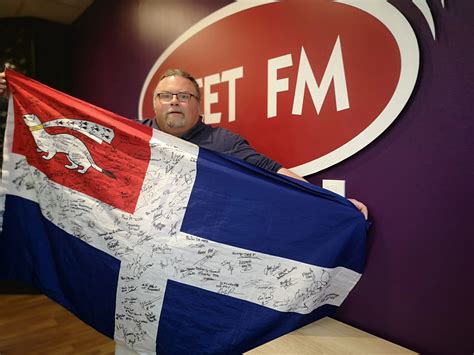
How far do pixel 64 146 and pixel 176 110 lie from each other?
486mm

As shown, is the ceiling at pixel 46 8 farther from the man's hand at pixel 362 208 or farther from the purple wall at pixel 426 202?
the man's hand at pixel 362 208

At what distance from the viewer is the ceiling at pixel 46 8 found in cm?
262

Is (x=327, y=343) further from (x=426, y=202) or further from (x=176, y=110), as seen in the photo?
(x=176, y=110)

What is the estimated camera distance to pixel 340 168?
1244 mm

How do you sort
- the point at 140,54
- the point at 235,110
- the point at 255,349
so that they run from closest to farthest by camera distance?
the point at 255,349 < the point at 235,110 < the point at 140,54

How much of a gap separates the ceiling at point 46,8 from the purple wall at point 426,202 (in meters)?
Result: 2.60

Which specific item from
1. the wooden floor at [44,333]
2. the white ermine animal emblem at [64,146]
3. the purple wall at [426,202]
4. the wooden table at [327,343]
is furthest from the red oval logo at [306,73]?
the wooden floor at [44,333]

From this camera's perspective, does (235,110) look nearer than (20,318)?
Yes

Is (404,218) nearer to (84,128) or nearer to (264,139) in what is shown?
(264,139)

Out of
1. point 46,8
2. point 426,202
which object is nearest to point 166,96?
point 426,202

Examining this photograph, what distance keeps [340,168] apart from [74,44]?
291 cm

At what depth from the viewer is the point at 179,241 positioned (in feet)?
3.52

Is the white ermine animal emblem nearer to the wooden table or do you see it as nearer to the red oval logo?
the red oval logo

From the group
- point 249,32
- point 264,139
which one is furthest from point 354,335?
point 249,32
